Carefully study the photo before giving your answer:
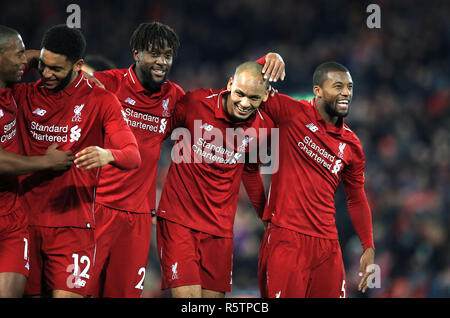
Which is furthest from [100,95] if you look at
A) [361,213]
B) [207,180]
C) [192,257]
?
[361,213]

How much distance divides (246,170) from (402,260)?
4.51 m

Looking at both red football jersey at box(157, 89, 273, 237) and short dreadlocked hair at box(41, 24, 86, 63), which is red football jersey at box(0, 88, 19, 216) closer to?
short dreadlocked hair at box(41, 24, 86, 63)

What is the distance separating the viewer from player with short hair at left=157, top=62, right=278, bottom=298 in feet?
14.9

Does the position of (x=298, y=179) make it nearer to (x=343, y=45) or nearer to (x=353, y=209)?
(x=353, y=209)

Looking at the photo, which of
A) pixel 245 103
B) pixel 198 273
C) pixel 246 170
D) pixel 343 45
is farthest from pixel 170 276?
pixel 343 45

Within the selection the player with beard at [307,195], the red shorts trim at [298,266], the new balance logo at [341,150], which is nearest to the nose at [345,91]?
the player with beard at [307,195]

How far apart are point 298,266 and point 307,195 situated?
56 centimetres

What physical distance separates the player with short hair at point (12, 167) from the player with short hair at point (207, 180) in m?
1.09

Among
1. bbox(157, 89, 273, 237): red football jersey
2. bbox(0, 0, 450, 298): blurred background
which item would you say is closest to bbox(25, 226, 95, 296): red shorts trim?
bbox(157, 89, 273, 237): red football jersey

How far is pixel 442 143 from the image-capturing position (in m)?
9.91

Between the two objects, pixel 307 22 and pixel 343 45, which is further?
pixel 307 22

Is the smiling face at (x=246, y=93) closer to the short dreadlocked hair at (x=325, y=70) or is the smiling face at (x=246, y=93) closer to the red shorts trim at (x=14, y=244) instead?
the short dreadlocked hair at (x=325, y=70)

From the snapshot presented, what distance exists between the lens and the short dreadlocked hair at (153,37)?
469 cm
